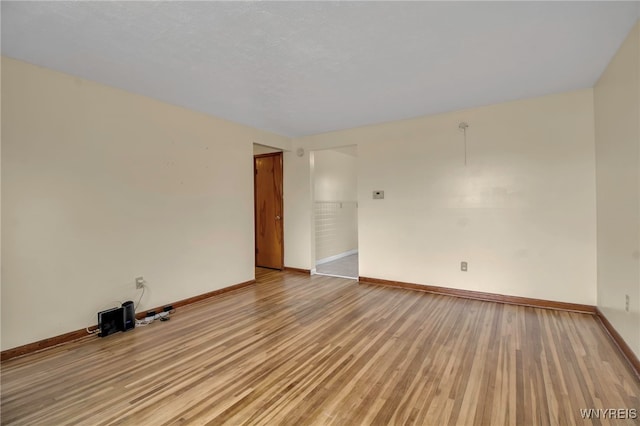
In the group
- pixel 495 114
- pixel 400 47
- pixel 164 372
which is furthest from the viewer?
pixel 495 114

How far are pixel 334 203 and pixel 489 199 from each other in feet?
11.3

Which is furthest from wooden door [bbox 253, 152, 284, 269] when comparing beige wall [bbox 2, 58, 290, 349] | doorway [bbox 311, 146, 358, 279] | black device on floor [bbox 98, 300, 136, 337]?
black device on floor [bbox 98, 300, 136, 337]

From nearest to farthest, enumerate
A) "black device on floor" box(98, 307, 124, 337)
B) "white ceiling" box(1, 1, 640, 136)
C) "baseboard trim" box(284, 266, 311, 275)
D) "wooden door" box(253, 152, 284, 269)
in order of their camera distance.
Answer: "white ceiling" box(1, 1, 640, 136), "black device on floor" box(98, 307, 124, 337), "baseboard trim" box(284, 266, 311, 275), "wooden door" box(253, 152, 284, 269)

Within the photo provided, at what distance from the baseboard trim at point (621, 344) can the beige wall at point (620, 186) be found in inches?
1.8

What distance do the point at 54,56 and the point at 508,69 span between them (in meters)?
3.92

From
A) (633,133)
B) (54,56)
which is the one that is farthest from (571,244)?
(54,56)

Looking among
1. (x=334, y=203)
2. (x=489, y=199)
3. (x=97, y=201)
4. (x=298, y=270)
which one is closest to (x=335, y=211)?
(x=334, y=203)

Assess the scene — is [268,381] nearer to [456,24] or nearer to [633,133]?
[456,24]

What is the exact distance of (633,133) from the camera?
2.14 m

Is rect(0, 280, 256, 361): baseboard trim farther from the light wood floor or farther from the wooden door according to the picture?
the wooden door

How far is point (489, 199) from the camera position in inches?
144

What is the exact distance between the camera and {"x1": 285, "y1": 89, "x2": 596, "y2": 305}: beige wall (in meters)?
3.21

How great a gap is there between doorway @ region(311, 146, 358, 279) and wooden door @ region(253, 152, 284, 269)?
72cm

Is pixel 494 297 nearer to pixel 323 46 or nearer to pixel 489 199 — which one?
pixel 489 199
